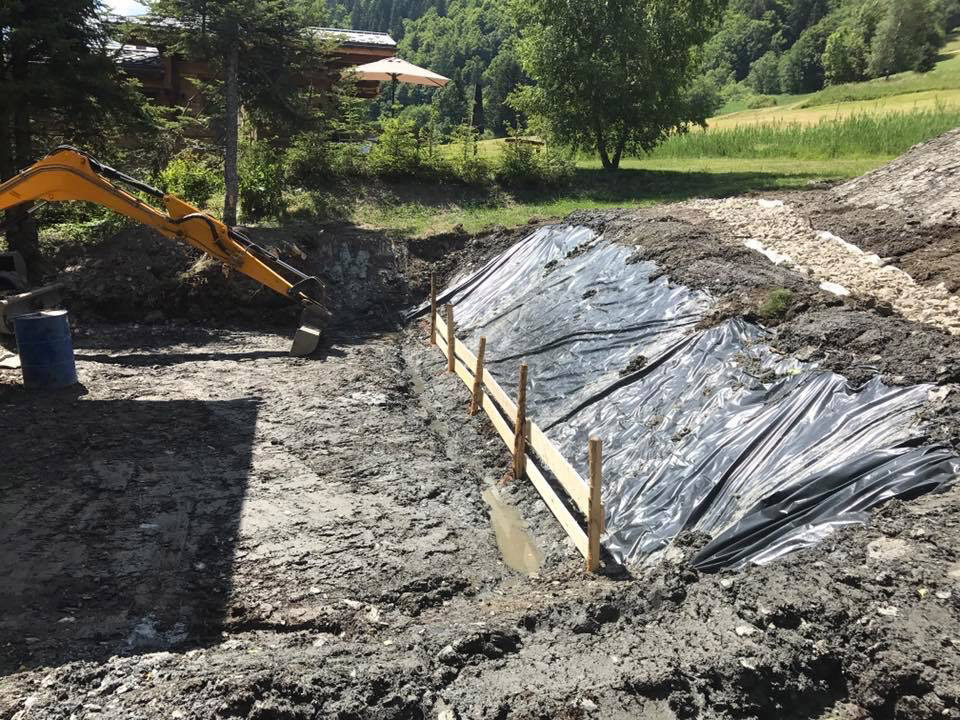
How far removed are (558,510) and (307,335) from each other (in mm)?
6455

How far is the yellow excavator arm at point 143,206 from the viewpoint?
10.1m

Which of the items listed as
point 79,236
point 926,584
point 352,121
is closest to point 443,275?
point 352,121

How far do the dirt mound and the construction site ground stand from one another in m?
0.51

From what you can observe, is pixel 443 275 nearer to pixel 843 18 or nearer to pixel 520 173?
pixel 520 173

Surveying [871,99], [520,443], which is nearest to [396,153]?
[520,443]

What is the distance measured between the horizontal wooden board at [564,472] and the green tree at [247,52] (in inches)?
433

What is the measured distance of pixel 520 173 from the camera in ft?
67.1

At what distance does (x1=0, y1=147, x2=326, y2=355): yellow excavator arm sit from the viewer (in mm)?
10141

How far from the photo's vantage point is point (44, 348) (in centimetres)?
969

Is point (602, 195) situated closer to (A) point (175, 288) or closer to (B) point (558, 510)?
(A) point (175, 288)

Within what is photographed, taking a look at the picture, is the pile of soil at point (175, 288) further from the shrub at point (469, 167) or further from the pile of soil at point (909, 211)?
the pile of soil at point (909, 211)

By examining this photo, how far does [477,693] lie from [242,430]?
559 cm

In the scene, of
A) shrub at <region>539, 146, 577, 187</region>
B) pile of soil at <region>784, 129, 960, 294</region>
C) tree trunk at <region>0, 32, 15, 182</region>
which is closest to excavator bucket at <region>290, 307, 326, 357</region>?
tree trunk at <region>0, 32, 15, 182</region>

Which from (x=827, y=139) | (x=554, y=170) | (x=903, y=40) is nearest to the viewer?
(x=554, y=170)
